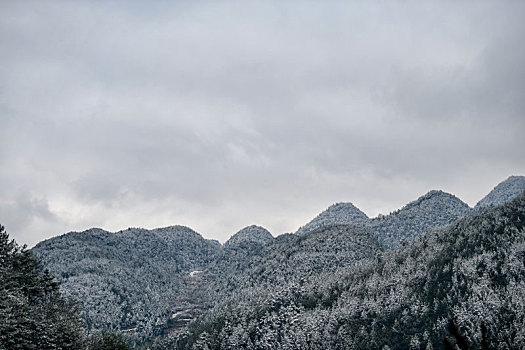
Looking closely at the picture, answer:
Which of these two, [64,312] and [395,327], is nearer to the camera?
[64,312]

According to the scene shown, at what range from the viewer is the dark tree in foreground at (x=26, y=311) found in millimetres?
66250

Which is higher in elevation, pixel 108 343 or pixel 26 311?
pixel 26 311

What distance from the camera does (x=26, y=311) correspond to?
247 feet

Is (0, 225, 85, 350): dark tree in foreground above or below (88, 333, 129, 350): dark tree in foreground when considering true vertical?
above

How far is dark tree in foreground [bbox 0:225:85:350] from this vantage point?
217 feet

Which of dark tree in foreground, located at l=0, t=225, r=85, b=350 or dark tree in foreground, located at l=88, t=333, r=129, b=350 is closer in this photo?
dark tree in foreground, located at l=0, t=225, r=85, b=350

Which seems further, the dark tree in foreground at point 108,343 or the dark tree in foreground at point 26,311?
the dark tree in foreground at point 108,343

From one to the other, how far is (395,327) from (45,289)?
146m

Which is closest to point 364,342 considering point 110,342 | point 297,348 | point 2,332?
point 297,348

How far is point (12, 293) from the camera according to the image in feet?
253

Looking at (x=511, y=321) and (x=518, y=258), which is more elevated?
(x=518, y=258)

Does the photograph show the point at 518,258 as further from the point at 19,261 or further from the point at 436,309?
the point at 19,261

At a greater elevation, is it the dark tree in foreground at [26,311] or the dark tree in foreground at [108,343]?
the dark tree in foreground at [26,311]

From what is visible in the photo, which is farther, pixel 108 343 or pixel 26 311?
pixel 108 343
